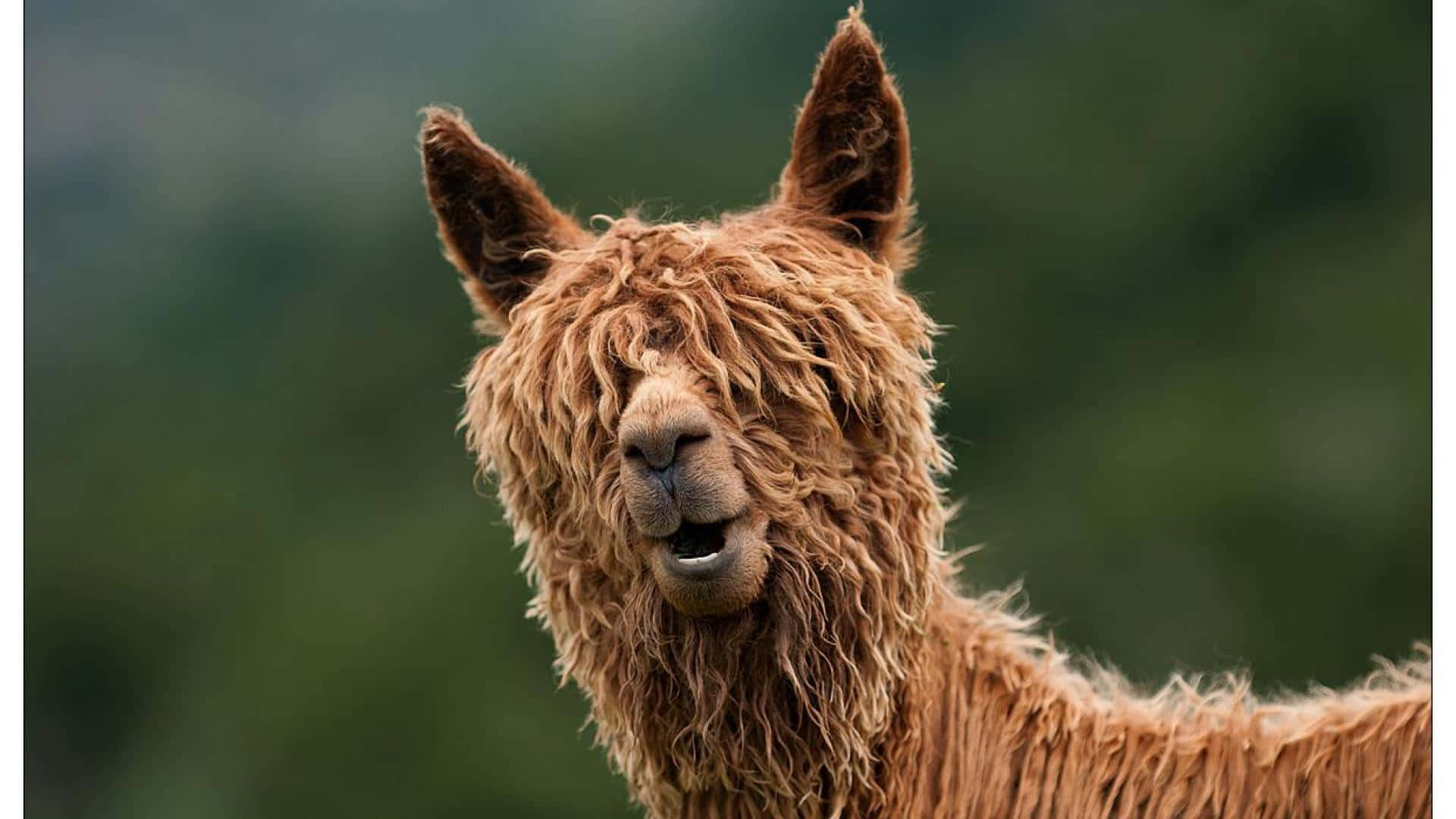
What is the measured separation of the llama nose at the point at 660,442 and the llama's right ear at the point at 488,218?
0.68 meters

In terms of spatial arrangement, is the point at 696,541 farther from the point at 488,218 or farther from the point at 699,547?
the point at 488,218

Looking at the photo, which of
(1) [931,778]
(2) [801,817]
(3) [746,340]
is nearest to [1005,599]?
(1) [931,778]

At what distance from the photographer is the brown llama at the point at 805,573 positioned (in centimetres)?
208

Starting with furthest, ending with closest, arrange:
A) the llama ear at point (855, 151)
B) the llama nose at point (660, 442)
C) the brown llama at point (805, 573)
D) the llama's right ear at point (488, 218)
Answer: the llama's right ear at point (488, 218) → the llama ear at point (855, 151) → the brown llama at point (805, 573) → the llama nose at point (660, 442)

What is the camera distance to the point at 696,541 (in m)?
2.04

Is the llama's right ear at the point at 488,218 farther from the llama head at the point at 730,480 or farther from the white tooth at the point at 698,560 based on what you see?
the white tooth at the point at 698,560

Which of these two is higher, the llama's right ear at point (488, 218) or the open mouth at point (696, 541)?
the llama's right ear at point (488, 218)

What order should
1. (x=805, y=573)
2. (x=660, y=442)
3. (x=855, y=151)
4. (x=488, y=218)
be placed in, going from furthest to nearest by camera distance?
1. (x=488, y=218)
2. (x=855, y=151)
3. (x=805, y=573)
4. (x=660, y=442)

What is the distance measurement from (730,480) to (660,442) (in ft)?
0.40

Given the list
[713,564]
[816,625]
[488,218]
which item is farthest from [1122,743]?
[488,218]

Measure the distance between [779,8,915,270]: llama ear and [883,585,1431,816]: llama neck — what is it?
714mm

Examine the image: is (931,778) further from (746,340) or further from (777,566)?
(746,340)

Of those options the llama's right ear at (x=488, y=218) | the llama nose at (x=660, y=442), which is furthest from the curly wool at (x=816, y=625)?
the llama's right ear at (x=488, y=218)

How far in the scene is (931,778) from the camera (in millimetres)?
2312
